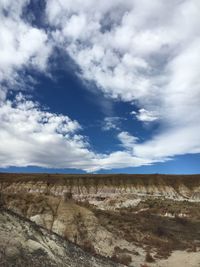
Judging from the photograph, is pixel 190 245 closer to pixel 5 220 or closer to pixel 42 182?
pixel 5 220

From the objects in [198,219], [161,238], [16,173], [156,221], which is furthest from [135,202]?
[16,173]

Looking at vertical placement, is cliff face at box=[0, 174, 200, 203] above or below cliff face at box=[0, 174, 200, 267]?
above

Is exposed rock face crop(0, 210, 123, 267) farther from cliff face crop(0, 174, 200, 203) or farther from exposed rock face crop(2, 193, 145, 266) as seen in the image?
cliff face crop(0, 174, 200, 203)

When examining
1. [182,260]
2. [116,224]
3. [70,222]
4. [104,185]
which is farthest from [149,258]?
[104,185]

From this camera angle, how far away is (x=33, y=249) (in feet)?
52.6

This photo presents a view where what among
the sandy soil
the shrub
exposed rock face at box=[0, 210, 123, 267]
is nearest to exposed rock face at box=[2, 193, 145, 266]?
the shrub

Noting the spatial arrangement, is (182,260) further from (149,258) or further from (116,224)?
(116,224)

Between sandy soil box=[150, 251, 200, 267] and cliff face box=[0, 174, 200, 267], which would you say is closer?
sandy soil box=[150, 251, 200, 267]

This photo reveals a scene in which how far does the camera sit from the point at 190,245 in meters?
39.3

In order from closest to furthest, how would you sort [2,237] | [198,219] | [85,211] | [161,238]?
[2,237]
[85,211]
[161,238]
[198,219]

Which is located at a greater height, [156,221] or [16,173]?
[16,173]

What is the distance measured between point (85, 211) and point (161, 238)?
9485 millimetres

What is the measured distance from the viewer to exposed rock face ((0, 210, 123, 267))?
15.1 metres

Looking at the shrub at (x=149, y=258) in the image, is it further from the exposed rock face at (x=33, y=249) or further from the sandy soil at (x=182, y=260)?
the exposed rock face at (x=33, y=249)
